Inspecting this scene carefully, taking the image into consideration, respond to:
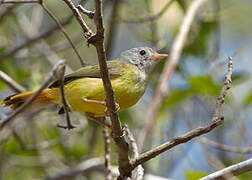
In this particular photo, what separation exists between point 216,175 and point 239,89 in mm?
4382

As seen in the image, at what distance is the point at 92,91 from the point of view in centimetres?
377

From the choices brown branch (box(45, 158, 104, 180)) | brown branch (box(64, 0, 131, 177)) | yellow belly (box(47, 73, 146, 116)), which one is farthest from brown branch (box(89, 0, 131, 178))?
brown branch (box(45, 158, 104, 180))

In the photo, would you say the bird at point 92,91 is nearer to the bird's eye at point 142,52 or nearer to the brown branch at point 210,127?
the bird's eye at point 142,52

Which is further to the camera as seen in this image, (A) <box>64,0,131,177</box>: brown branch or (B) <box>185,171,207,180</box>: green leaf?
(B) <box>185,171,207,180</box>: green leaf

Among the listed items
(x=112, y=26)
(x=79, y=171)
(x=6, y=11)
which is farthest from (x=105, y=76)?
(x=112, y=26)

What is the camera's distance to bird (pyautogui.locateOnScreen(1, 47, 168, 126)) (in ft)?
12.3

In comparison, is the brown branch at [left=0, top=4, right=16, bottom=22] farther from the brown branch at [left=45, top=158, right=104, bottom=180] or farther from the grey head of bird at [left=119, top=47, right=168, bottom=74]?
the brown branch at [left=45, top=158, right=104, bottom=180]

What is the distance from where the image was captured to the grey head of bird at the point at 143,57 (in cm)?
458

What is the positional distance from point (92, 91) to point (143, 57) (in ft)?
3.53

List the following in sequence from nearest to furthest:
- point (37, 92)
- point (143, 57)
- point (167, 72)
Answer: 1. point (37, 92)
2. point (167, 72)
3. point (143, 57)

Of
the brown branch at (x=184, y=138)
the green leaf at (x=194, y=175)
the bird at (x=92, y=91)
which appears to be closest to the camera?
the brown branch at (x=184, y=138)

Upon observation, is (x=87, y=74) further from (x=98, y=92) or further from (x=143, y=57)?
(x=143, y=57)

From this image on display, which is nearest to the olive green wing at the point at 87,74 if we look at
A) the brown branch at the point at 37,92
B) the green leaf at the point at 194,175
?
the green leaf at the point at 194,175

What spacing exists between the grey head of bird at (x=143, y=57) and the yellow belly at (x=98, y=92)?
0.63m
